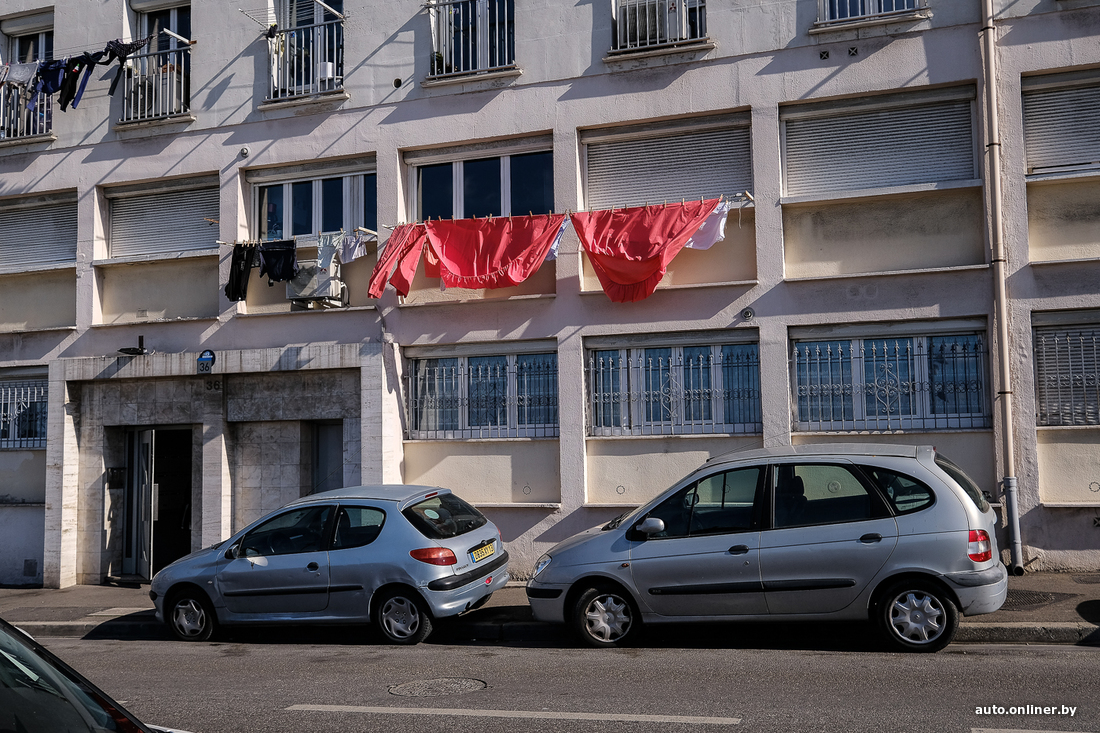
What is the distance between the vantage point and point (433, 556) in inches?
349

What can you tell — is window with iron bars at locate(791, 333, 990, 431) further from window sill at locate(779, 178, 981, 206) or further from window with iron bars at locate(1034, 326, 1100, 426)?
window sill at locate(779, 178, 981, 206)

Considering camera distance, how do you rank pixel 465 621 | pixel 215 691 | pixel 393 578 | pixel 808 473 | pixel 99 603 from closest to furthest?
1. pixel 215 691
2. pixel 808 473
3. pixel 393 578
4. pixel 465 621
5. pixel 99 603

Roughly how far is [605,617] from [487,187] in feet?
22.8

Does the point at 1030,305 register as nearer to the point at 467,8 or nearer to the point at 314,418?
the point at 467,8

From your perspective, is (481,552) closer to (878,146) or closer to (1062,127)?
(878,146)

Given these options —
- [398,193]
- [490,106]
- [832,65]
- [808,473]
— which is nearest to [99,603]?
[398,193]

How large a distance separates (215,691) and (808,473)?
5.18 meters

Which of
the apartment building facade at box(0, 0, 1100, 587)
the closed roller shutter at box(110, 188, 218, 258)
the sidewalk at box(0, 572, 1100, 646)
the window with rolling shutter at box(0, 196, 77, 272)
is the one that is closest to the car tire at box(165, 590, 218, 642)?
the sidewalk at box(0, 572, 1100, 646)

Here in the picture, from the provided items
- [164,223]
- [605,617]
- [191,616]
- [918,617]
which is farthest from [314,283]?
[918,617]

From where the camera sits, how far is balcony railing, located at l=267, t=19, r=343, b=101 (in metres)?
13.7

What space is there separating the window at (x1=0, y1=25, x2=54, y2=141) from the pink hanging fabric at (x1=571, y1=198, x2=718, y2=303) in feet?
31.0

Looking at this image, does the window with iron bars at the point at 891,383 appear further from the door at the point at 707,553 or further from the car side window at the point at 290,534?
the car side window at the point at 290,534

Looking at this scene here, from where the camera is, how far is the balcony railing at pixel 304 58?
13.7 m

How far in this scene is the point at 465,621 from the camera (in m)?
9.67
